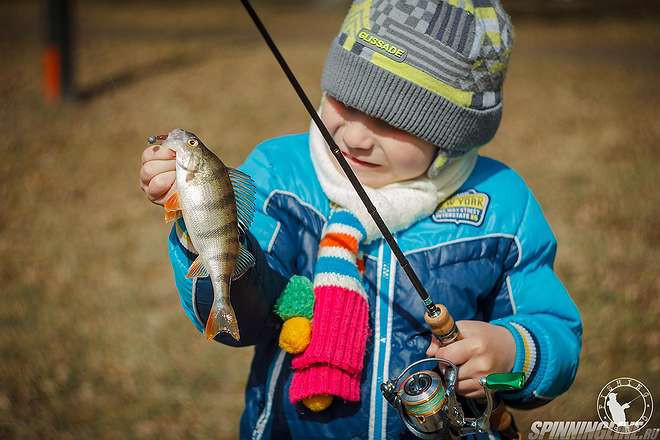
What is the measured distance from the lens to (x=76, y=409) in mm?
4199

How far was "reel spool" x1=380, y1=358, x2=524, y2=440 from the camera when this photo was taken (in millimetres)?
2023

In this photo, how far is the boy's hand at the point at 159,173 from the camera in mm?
1644

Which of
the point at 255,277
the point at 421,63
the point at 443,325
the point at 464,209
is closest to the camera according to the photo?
the point at 255,277

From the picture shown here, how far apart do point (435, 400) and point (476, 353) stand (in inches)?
Result: 8.1

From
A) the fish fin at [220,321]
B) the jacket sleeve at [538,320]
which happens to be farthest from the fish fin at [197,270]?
the jacket sleeve at [538,320]

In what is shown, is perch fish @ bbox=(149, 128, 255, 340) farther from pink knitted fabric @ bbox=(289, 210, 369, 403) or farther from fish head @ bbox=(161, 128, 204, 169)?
→ pink knitted fabric @ bbox=(289, 210, 369, 403)

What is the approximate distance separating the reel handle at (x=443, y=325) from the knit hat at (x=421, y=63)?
58 cm

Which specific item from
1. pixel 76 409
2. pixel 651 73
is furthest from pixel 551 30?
pixel 76 409

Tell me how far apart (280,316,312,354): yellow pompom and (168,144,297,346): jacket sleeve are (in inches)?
2.9

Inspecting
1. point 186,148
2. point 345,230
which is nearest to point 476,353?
point 345,230

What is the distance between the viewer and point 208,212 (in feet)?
5.25

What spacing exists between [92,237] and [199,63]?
22.2 feet

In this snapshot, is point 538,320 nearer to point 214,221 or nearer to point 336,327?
point 336,327

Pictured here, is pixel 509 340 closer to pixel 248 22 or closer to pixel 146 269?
pixel 146 269
